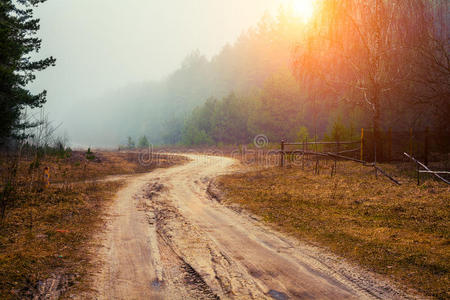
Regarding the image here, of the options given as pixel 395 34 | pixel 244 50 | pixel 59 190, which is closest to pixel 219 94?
pixel 244 50

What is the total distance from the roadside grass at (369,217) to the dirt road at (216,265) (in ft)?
2.17

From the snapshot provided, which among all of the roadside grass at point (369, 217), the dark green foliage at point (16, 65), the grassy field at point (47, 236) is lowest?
the grassy field at point (47, 236)

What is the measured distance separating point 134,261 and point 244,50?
7557cm

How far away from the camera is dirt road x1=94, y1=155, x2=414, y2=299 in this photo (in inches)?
164

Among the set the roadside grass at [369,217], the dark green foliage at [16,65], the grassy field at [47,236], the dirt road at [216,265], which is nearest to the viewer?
the dirt road at [216,265]

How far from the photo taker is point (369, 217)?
333 inches

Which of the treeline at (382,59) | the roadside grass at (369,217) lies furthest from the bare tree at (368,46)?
the roadside grass at (369,217)

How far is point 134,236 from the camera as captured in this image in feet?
22.7

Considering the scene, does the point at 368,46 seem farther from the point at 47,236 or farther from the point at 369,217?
the point at 47,236

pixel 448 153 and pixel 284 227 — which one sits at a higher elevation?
pixel 448 153

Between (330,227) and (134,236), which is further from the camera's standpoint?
(330,227)

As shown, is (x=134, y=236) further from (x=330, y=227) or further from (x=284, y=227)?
(x=330, y=227)

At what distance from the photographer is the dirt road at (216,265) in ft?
13.7

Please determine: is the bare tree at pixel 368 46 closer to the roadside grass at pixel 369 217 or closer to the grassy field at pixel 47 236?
the roadside grass at pixel 369 217
